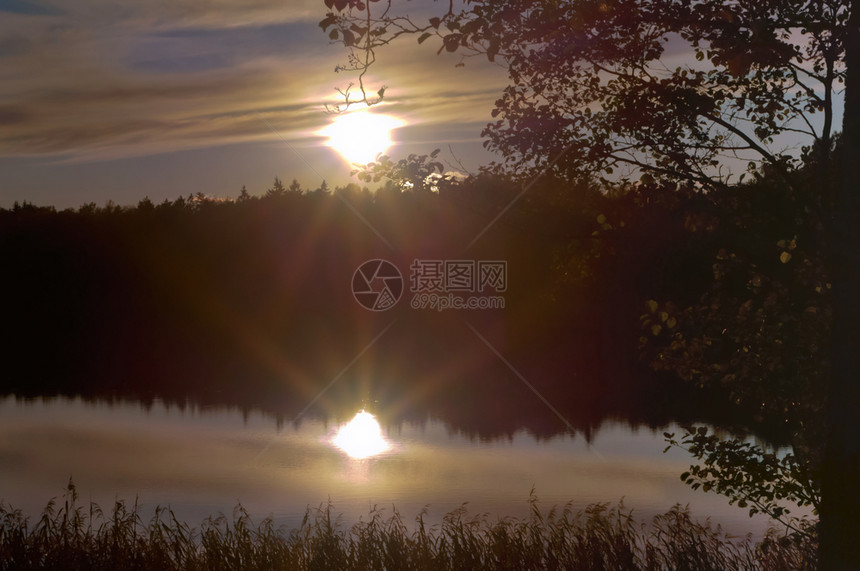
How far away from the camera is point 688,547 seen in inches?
382

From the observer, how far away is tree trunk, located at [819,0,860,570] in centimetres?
573

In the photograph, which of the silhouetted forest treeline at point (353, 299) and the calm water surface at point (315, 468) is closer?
the silhouetted forest treeline at point (353, 299)

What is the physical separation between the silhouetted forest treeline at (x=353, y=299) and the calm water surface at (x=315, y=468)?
12.8 feet

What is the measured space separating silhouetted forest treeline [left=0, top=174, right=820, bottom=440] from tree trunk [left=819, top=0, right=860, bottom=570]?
1.90 metres

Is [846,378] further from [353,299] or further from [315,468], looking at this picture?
[353,299]

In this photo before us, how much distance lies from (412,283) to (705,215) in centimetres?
5148

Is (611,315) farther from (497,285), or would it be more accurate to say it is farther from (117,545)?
(117,545)

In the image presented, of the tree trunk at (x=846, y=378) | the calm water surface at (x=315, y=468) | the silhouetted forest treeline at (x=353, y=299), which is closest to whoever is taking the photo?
the tree trunk at (x=846, y=378)

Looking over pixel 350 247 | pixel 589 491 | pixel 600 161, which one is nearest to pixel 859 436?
pixel 600 161

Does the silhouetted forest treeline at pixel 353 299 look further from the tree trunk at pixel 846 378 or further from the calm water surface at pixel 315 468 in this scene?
the calm water surface at pixel 315 468

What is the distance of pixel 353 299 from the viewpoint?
62.2m

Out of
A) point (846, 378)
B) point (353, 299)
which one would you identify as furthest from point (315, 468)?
point (353, 299)

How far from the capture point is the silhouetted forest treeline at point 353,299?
28.3 ft

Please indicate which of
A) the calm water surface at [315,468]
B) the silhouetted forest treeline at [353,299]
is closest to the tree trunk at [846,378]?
the silhouetted forest treeline at [353,299]
